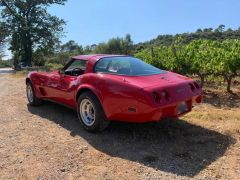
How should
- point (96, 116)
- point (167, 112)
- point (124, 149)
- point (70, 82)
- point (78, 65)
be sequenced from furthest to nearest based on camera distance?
point (78, 65) < point (70, 82) < point (96, 116) < point (124, 149) < point (167, 112)

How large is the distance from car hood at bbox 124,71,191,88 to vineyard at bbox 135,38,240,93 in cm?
375

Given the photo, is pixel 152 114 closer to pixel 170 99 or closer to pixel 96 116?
pixel 170 99

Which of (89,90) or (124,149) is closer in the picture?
(124,149)

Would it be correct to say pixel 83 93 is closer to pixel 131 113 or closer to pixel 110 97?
pixel 110 97

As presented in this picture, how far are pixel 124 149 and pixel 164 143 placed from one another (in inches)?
26.0

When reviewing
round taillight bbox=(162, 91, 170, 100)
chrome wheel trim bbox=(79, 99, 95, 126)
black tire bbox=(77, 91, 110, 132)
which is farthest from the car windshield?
round taillight bbox=(162, 91, 170, 100)

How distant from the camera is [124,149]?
552 cm

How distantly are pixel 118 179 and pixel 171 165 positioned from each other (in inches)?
31.7

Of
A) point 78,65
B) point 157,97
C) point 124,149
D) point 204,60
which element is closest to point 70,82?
point 78,65

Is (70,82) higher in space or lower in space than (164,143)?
higher

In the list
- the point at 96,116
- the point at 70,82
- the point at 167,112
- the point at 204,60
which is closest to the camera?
the point at 167,112

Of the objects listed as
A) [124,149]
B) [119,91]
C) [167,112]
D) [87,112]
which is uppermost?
[119,91]

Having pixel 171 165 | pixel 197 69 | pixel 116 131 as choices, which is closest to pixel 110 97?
pixel 116 131

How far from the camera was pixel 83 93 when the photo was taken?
6.30 metres
